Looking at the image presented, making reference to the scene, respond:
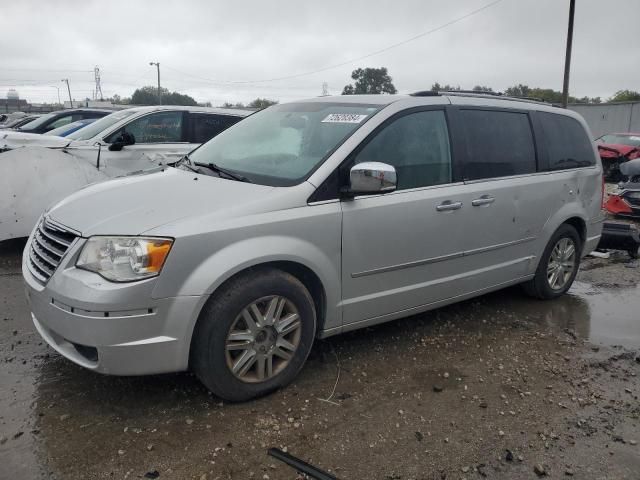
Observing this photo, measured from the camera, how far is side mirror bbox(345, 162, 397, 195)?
3.21m

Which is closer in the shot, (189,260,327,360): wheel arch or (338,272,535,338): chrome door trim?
(189,260,327,360): wheel arch

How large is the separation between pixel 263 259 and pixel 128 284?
0.72m

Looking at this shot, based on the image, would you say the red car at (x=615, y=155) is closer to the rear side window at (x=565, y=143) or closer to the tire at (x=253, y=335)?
the rear side window at (x=565, y=143)

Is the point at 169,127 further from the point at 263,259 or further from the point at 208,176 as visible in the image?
the point at 263,259

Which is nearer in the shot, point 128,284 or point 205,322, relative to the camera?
point 128,284

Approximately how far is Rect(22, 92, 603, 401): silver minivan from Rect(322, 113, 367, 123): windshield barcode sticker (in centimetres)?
2

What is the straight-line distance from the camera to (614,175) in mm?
14969

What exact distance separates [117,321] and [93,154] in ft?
14.5

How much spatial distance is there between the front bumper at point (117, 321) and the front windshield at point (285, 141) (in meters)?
1.03

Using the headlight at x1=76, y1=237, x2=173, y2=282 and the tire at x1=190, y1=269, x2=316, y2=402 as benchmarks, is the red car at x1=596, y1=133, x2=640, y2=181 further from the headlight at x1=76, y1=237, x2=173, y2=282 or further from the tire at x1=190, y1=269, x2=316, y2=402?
the headlight at x1=76, y1=237, x2=173, y2=282

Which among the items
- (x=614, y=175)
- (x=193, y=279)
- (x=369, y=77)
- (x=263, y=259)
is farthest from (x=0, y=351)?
(x=369, y=77)

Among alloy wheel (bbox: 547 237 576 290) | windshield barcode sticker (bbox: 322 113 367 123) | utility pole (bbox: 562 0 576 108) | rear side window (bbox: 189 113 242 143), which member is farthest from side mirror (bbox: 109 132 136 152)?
utility pole (bbox: 562 0 576 108)

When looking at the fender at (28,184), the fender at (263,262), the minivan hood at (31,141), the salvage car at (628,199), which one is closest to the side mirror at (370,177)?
the fender at (263,262)

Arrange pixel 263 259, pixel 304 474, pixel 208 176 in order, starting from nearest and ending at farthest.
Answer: pixel 304 474
pixel 263 259
pixel 208 176
